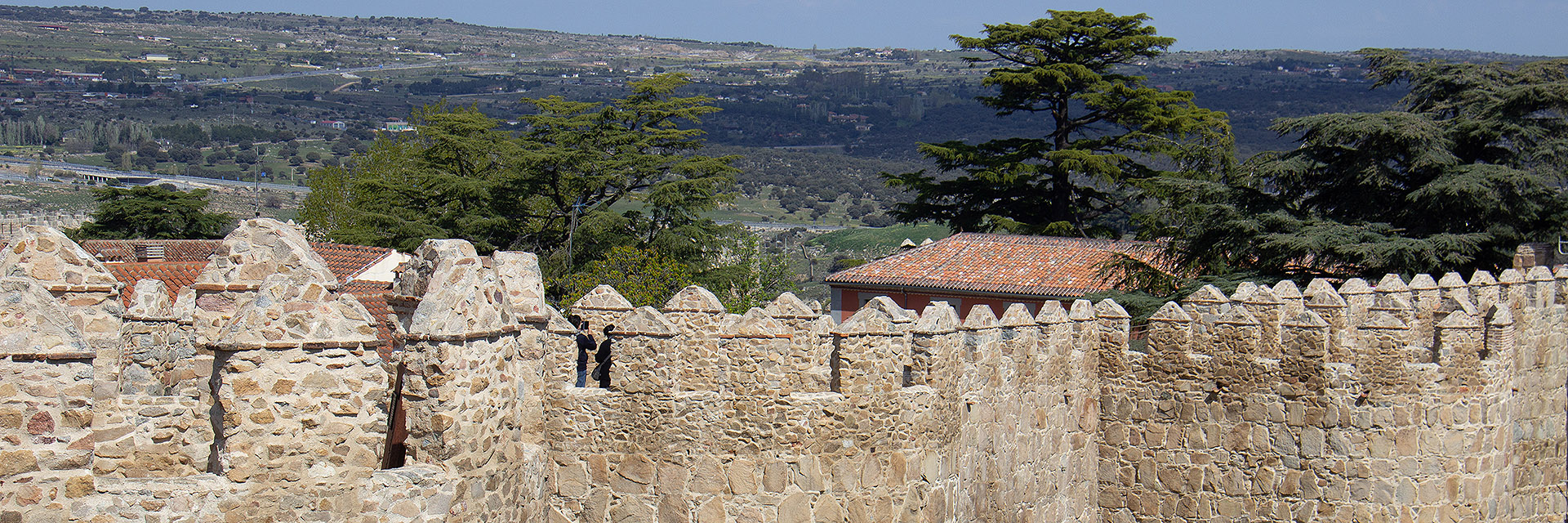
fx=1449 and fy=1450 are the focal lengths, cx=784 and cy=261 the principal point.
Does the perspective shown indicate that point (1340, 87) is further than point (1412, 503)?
Yes

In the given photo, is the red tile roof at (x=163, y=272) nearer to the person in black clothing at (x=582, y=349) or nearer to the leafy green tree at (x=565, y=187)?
the person in black clothing at (x=582, y=349)

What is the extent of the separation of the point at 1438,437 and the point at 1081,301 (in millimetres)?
3937

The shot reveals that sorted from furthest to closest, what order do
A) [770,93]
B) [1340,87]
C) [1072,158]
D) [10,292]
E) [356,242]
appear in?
[770,93] → [1340,87] → [356,242] → [1072,158] → [10,292]

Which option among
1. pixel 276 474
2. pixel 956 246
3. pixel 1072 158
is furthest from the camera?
pixel 1072 158

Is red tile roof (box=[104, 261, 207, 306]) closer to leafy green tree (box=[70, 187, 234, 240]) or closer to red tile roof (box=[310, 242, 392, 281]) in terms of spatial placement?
red tile roof (box=[310, 242, 392, 281])

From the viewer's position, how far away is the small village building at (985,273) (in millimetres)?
32188

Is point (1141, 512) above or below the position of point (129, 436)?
below

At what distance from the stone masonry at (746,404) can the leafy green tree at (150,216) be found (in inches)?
1550

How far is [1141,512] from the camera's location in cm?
1520

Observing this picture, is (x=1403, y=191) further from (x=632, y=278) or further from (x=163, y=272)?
(x=632, y=278)

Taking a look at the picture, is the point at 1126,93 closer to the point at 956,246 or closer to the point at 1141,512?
the point at 956,246

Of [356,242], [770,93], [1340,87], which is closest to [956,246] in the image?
[356,242]

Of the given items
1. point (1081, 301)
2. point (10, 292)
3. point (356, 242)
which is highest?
point (10, 292)

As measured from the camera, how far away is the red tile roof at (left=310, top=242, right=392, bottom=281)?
1067 inches
